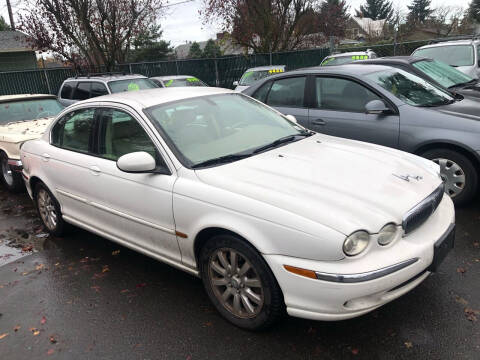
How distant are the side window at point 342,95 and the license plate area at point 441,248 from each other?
2652mm

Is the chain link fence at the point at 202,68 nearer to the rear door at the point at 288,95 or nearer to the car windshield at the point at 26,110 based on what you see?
the car windshield at the point at 26,110

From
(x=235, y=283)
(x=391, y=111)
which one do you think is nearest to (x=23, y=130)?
(x=235, y=283)

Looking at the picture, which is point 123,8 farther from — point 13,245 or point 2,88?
point 13,245

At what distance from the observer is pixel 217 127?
12.0 feet

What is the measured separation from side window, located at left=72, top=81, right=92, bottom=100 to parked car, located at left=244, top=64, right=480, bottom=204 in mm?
5405

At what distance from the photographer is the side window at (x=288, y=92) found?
586 centimetres

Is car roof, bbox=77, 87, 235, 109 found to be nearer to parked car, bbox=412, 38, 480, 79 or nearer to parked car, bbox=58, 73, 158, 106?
parked car, bbox=58, 73, 158, 106

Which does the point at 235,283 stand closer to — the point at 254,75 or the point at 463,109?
the point at 463,109

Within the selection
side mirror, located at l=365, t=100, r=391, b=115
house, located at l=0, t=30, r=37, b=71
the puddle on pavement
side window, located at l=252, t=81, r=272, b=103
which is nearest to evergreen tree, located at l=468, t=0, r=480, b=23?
house, located at l=0, t=30, r=37, b=71

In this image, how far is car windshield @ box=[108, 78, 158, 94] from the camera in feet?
31.9

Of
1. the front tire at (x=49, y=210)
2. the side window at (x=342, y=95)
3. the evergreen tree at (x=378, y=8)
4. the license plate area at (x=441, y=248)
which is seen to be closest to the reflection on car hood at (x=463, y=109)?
the side window at (x=342, y=95)

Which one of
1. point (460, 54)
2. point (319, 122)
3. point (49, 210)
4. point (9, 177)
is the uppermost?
point (460, 54)

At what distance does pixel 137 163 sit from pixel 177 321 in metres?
1.24

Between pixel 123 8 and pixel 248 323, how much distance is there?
14.1 meters
